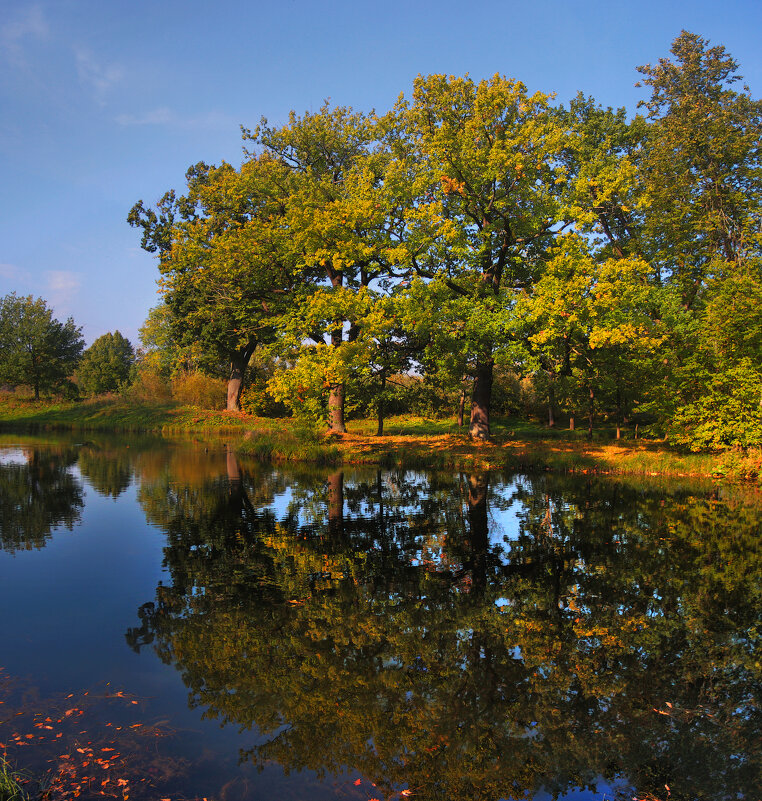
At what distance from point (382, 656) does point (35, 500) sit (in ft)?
46.2

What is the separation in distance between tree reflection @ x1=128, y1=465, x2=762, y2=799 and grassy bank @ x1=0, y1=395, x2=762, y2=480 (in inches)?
345

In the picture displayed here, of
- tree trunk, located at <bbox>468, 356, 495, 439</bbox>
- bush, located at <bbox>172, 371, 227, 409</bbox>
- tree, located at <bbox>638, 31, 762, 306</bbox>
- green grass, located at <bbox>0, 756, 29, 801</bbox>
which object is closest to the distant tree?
bush, located at <bbox>172, 371, 227, 409</bbox>

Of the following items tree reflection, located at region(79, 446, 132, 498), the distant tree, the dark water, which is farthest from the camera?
the distant tree

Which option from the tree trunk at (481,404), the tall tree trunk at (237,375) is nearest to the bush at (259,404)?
the tall tree trunk at (237,375)

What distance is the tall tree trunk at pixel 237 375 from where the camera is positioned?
44906 mm

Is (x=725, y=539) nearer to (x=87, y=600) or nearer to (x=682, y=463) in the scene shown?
(x=682, y=463)

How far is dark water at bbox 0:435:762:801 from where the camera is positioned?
4.96m

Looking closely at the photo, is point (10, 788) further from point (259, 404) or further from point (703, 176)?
point (259, 404)

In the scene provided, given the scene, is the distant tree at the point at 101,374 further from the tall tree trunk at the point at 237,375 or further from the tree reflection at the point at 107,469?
the tree reflection at the point at 107,469

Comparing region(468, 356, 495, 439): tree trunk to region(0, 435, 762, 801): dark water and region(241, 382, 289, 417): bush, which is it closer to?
region(0, 435, 762, 801): dark water

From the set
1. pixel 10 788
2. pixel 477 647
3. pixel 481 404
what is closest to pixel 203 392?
pixel 481 404

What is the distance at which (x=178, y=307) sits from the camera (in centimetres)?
4172

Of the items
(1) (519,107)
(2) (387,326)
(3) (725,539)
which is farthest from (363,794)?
(1) (519,107)

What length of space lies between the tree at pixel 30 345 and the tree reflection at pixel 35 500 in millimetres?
32951
